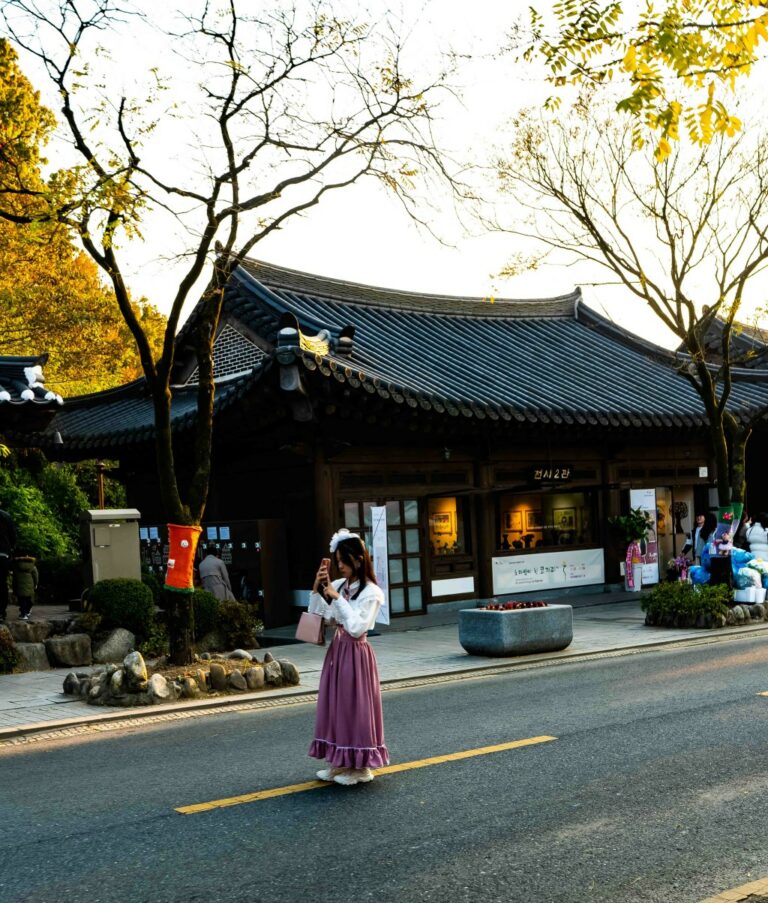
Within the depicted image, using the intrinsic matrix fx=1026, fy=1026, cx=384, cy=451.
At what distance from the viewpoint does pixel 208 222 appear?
42.9 feet

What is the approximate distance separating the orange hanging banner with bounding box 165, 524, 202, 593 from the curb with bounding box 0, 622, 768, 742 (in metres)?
1.64

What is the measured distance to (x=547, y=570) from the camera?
75.5 ft

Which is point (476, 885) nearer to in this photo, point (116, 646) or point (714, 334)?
point (116, 646)

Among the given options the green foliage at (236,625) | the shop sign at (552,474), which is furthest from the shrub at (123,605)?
the shop sign at (552,474)

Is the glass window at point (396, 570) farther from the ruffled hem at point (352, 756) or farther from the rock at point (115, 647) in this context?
the ruffled hem at point (352, 756)

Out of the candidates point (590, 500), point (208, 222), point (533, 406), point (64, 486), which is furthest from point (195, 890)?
point (64, 486)

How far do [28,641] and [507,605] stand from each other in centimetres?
710

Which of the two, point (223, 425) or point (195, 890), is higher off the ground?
point (223, 425)

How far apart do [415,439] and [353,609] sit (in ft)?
41.6

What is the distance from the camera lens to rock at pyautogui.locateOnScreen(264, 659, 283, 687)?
1284 cm

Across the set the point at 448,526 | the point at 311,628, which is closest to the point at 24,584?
the point at 448,526

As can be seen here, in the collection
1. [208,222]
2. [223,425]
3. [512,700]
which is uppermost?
[208,222]

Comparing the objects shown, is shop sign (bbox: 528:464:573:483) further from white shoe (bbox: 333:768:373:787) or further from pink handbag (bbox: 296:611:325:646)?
white shoe (bbox: 333:768:373:787)

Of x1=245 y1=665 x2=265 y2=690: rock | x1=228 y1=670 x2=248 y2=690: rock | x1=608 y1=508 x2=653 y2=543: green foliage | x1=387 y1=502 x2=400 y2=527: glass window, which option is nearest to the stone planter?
x1=245 y1=665 x2=265 y2=690: rock
